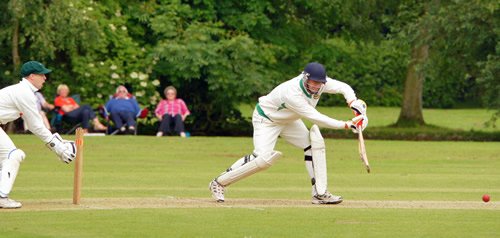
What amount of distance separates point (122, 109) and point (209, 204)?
12.5 metres

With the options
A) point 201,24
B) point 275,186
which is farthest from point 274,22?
point 275,186

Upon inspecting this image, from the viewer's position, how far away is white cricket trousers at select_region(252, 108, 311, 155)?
9672mm

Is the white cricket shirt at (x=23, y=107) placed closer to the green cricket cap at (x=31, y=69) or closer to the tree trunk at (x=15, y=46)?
the green cricket cap at (x=31, y=69)

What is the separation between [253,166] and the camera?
946cm

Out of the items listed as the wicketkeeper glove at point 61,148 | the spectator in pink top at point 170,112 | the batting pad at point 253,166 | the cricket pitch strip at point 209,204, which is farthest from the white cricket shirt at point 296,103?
the spectator in pink top at point 170,112

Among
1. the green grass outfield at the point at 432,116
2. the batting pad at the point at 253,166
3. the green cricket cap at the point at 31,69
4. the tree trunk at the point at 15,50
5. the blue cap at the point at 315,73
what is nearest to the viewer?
the green cricket cap at the point at 31,69

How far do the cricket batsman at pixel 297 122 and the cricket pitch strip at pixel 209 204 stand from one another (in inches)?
9.8

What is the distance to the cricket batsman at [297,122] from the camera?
9273 millimetres

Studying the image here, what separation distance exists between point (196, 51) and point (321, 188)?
13.8m

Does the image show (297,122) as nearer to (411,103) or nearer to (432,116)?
(411,103)

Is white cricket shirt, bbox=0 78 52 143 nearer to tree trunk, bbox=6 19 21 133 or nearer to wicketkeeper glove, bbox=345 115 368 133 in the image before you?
wicketkeeper glove, bbox=345 115 368 133

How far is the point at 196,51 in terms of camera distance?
75.1 feet

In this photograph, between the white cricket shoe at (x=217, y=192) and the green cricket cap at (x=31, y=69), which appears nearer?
the green cricket cap at (x=31, y=69)

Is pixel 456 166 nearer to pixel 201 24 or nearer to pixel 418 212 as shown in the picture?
pixel 418 212
